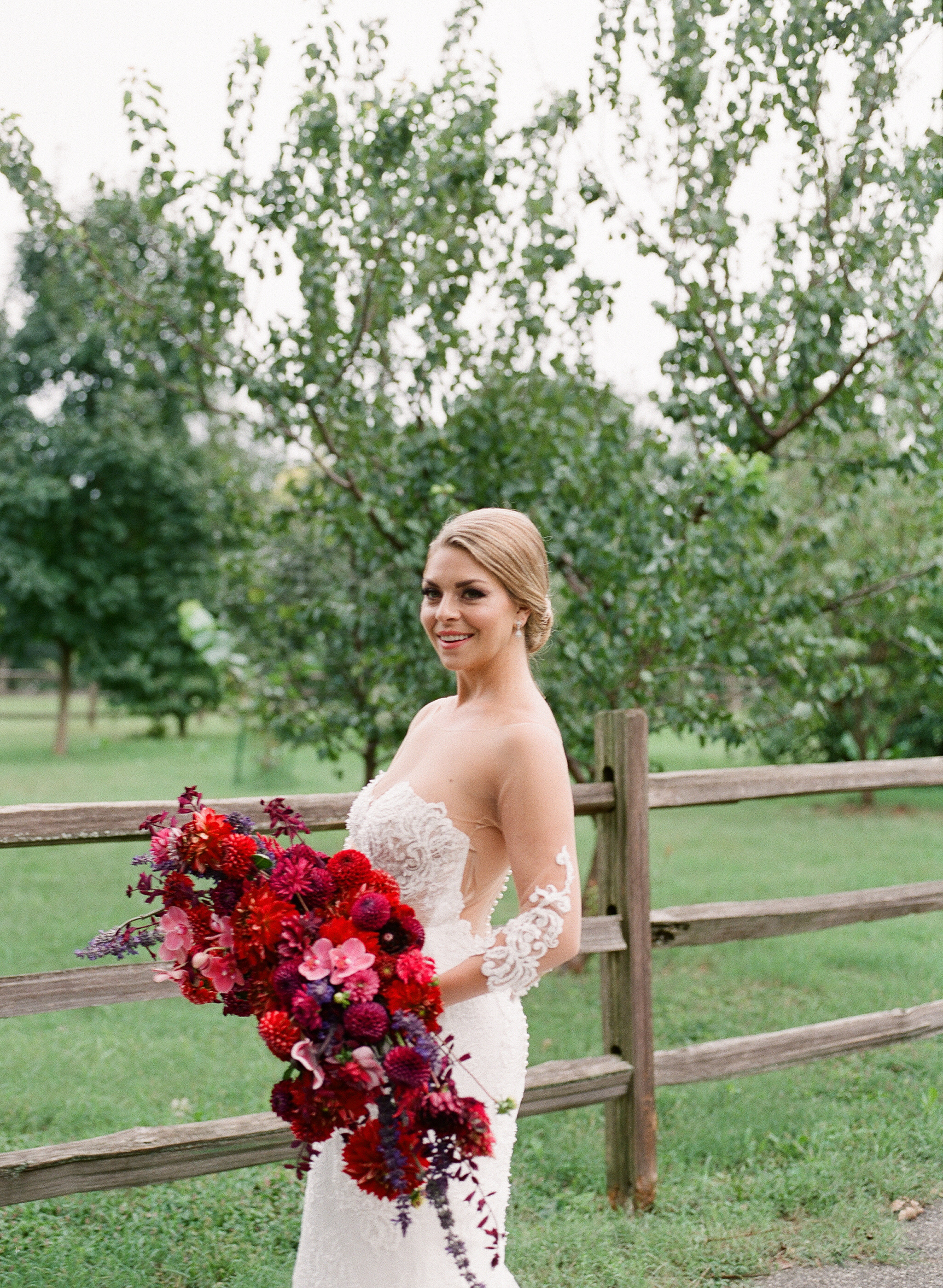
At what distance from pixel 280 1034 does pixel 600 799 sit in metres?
2.32

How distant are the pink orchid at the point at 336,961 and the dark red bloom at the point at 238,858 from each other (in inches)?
11.1

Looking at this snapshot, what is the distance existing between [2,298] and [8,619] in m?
7.28

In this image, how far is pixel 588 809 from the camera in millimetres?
3973

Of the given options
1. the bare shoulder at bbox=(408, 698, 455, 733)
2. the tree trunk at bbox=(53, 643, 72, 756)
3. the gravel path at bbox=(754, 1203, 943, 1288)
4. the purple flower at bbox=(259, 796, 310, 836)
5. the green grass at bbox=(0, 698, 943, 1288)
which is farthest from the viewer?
the tree trunk at bbox=(53, 643, 72, 756)

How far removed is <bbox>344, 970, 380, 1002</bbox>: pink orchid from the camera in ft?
5.75

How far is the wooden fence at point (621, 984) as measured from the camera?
10.1ft

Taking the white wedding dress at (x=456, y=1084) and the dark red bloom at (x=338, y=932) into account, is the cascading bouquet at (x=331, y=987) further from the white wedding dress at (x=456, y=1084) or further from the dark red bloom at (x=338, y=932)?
the white wedding dress at (x=456, y=1084)

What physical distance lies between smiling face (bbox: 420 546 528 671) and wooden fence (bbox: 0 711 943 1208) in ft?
3.48

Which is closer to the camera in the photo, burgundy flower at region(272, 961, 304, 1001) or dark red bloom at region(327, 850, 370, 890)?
burgundy flower at region(272, 961, 304, 1001)

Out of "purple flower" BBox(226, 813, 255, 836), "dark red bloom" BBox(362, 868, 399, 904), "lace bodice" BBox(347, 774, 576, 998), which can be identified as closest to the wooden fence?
"lace bodice" BBox(347, 774, 576, 998)

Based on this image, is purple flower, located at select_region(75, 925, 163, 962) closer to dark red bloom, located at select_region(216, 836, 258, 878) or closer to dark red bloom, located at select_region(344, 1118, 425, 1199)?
dark red bloom, located at select_region(216, 836, 258, 878)

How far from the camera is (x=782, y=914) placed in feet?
14.5

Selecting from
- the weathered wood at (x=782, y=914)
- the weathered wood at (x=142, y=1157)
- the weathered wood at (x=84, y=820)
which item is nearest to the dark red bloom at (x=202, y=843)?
the weathered wood at (x=84, y=820)

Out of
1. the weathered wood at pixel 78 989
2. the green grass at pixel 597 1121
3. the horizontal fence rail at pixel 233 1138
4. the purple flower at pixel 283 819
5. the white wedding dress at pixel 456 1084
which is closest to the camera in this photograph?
the purple flower at pixel 283 819
